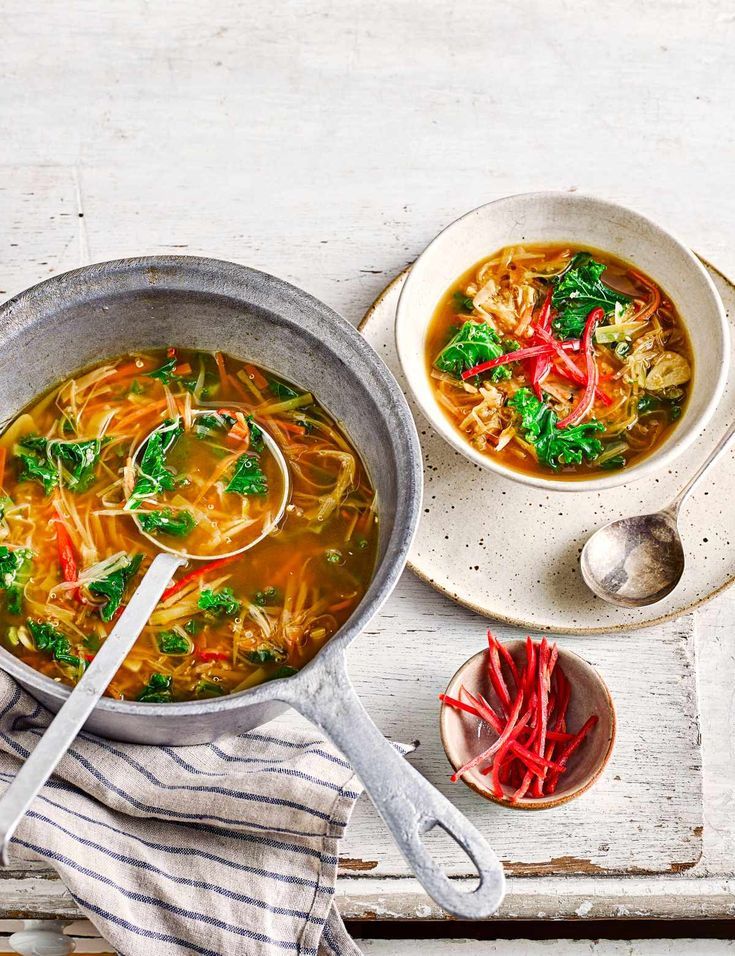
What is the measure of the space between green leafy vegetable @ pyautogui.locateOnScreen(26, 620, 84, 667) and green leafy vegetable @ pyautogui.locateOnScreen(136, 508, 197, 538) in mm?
314

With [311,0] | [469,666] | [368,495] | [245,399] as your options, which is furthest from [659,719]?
[311,0]

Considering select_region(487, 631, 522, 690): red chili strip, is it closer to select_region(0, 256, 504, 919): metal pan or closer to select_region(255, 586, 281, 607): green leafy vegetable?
select_region(0, 256, 504, 919): metal pan

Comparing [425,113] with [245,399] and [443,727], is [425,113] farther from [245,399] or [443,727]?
[443,727]

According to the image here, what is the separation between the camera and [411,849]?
1963mm

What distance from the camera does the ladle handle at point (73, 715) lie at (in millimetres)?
2035

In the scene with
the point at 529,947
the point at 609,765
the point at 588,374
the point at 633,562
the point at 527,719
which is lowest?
the point at 529,947

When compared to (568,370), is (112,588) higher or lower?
lower

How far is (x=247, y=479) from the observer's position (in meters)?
2.55

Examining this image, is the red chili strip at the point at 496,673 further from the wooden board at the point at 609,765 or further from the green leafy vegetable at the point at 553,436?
the green leafy vegetable at the point at 553,436

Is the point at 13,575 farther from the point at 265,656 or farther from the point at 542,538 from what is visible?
the point at 542,538

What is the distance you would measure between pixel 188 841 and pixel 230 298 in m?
1.30

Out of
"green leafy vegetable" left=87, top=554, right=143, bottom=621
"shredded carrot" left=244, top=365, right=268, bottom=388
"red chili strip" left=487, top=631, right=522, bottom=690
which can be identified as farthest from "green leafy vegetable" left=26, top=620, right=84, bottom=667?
"red chili strip" left=487, top=631, right=522, bottom=690

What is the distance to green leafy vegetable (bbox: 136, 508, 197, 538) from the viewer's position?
250cm

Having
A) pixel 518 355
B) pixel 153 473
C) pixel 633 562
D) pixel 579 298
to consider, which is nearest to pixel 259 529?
pixel 153 473
